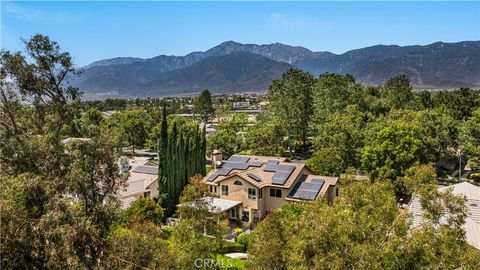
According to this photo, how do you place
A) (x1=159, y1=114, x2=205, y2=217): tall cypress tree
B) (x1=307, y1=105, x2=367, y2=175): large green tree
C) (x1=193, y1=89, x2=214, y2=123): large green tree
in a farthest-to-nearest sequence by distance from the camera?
(x1=193, y1=89, x2=214, y2=123): large green tree, (x1=307, y1=105, x2=367, y2=175): large green tree, (x1=159, y1=114, x2=205, y2=217): tall cypress tree

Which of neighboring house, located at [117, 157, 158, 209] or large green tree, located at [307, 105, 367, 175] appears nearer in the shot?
neighboring house, located at [117, 157, 158, 209]

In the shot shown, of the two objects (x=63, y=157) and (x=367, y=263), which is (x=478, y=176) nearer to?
(x=367, y=263)

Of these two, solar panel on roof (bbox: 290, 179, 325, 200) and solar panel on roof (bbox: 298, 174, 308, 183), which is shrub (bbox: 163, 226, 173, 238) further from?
solar panel on roof (bbox: 298, 174, 308, 183)

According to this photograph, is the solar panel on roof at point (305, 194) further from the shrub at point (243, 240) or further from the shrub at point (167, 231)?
the shrub at point (167, 231)

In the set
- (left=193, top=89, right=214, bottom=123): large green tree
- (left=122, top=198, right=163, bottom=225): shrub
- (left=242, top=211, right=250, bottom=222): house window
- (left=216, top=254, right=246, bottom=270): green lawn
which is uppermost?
(left=193, top=89, right=214, bottom=123): large green tree

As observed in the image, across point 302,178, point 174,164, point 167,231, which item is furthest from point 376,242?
point 174,164

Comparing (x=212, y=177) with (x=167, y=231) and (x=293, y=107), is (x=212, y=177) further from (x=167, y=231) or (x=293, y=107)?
(x=293, y=107)

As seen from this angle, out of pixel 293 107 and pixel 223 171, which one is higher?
pixel 293 107

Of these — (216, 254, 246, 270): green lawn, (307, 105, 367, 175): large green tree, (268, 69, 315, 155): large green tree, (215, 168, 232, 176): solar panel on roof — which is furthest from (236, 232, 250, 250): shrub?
(268, 69, 315, 155): large green tree
